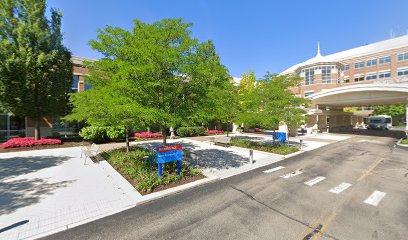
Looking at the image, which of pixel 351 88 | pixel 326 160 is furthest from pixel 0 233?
pixel 351 88

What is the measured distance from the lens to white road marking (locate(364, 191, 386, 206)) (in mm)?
6668

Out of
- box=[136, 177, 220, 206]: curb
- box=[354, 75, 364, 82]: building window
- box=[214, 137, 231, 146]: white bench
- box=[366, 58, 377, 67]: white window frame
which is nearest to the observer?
box=[136, 177, 220, 206]: curb

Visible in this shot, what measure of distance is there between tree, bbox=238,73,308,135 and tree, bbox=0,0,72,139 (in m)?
16.3

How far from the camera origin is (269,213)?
585cm

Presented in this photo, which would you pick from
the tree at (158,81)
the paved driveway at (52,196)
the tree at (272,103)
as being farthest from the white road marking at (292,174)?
the paved driveway at (52,196)

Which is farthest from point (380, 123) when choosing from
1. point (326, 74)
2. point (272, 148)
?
point (272, 148)

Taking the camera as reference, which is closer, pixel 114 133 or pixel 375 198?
pixel 375 198

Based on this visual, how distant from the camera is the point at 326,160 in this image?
13062 millimetres

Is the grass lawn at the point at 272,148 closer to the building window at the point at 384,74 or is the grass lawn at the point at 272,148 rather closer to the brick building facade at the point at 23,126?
the brick building facade at the point at 23,126

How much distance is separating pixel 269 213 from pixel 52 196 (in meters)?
7.54

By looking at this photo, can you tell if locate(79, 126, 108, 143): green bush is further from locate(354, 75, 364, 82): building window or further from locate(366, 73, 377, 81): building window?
locate(366, 73, 377, 81): building window

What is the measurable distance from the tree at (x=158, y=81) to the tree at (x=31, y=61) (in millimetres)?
9115

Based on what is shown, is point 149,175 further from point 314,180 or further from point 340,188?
point 340,188

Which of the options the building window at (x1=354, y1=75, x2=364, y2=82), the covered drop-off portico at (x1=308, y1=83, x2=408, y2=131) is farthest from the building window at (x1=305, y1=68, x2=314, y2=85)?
the building window at (x1=354, y1=75, x2=364, y2=82)
